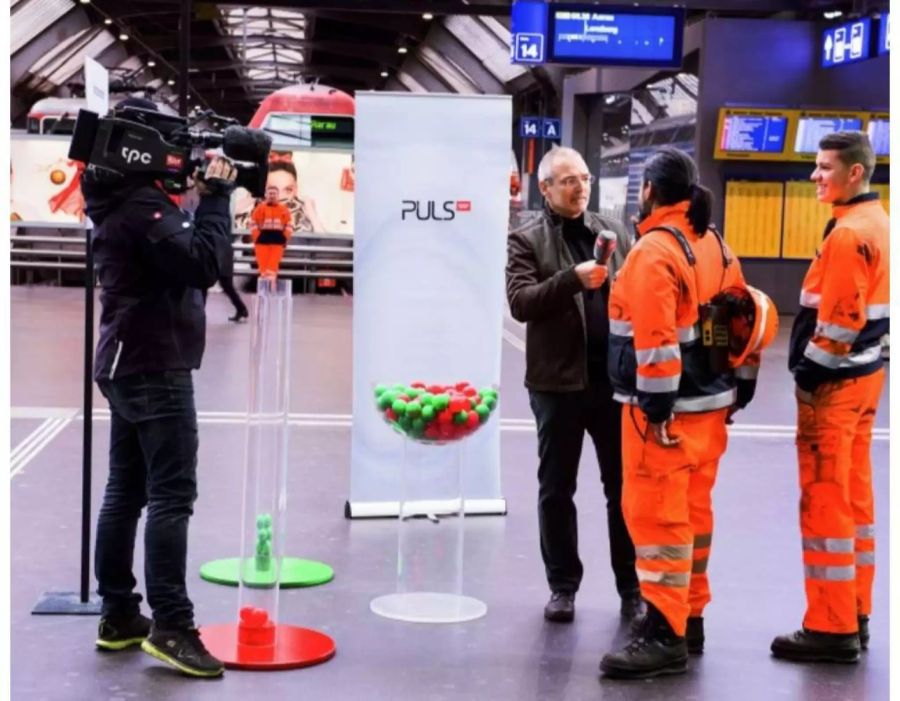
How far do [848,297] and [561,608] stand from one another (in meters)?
1.43

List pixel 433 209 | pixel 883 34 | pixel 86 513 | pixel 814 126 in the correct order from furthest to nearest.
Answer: pixel 814 126 → pixel 883 34 → pixel 433 209 → pixel 86 513

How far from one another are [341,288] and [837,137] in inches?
703

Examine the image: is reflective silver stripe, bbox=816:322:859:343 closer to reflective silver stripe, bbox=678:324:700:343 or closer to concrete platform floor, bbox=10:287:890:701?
reflective silver stripe, bbox=678:324:700:343

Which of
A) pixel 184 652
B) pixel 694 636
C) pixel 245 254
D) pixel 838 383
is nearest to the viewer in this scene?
pixel 184 652

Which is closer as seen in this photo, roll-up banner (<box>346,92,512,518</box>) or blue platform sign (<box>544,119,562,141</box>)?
roll-up banner (<box>346,92,512,518</box>)

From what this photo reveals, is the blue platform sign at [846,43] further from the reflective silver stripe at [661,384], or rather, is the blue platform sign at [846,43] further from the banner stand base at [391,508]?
the reflective silver stripe at [661,384]

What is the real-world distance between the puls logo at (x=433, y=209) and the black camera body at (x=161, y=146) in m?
2.00

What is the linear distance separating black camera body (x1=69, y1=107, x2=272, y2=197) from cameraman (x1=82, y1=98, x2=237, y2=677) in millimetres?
51

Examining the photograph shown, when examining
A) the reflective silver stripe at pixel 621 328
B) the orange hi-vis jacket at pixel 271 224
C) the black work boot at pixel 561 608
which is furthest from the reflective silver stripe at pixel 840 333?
the orange hi-vis jacket at pixel 271 224

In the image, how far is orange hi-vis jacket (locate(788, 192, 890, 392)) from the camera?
425 cm

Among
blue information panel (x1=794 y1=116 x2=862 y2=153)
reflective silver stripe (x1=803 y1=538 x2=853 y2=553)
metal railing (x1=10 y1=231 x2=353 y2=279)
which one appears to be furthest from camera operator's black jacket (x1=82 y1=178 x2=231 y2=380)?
metal railing (x1=10 y1=231 x2=353 y2=279)

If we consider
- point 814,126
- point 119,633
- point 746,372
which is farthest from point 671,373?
point 814,126

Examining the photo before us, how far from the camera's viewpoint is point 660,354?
4.04 meters

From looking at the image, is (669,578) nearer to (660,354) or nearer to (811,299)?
(660,354)
